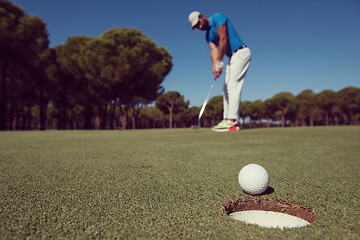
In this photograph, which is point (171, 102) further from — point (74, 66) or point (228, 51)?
point (228, 51)

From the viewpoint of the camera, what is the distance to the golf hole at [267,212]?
62.7 inches

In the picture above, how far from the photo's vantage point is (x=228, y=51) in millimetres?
6230

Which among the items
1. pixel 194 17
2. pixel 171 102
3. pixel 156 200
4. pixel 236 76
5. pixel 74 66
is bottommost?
pixel 156 200

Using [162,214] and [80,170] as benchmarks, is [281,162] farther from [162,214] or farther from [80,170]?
[80,170]

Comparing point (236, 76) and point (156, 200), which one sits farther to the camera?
point (236, 76)

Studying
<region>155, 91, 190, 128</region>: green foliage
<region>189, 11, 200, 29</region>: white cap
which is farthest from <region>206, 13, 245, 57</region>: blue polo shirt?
<region>155, 91, 190, 128</region>: green foliage

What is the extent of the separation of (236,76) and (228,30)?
1.39 metres

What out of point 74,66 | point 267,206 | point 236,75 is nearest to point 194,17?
point 236,75

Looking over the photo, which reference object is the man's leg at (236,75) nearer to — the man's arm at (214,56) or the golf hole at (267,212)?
the man's arm at (214,56)

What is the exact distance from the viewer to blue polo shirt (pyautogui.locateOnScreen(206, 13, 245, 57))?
5895mm

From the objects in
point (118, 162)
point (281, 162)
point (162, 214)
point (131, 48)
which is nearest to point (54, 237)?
point (162, 214)

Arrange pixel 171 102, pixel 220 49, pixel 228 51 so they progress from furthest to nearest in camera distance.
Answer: pixel 171 102
pixel 228 51
pixel 220 49

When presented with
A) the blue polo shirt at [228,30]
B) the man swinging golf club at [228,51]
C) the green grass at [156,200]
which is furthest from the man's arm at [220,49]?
the green grass at [156,200]

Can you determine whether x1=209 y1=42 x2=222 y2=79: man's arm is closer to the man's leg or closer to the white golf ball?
the man's leg
